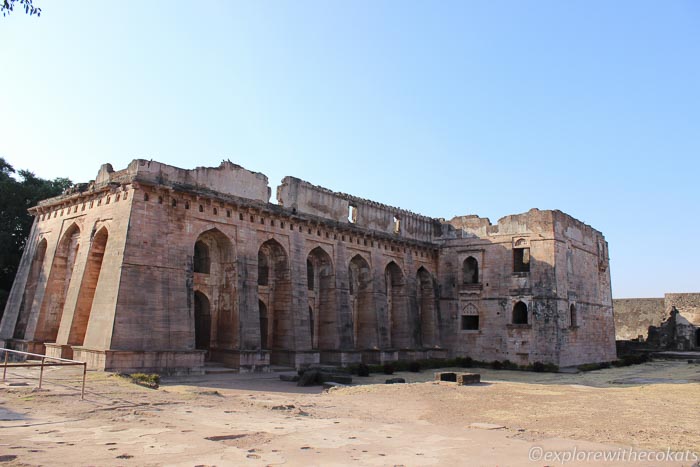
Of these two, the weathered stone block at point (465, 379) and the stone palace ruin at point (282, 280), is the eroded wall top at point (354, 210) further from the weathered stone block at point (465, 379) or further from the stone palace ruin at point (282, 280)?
the weathered stone block at point (465, 379)

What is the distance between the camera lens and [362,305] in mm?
28172

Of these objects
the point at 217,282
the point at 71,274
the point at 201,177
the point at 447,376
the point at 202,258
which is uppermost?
the point at 201,177

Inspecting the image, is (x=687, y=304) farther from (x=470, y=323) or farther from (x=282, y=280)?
(x=282, y=280)

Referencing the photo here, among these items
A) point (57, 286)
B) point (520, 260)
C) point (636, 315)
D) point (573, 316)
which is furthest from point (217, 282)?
point (636, 315)

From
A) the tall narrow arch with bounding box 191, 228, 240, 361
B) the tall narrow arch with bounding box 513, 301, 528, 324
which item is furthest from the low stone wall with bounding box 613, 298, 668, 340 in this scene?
the tall narrow arch with bounding box 191, 228, 240, 361

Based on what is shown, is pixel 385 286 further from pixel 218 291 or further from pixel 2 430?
pixel 2 430

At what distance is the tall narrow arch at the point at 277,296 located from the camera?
75.9 feet

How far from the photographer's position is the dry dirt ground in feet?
24.8

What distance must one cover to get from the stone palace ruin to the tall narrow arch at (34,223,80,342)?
5cm

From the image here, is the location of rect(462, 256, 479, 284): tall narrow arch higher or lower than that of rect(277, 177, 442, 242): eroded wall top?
lower

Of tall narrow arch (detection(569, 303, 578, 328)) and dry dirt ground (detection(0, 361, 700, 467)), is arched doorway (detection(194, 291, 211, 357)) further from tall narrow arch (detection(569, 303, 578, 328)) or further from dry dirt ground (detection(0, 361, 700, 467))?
tall narrow arch (detection(569, 303, 578, 328))

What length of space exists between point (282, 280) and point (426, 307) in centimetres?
1107

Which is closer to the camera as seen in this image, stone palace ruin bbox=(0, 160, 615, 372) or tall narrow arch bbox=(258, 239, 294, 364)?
stone palace ruin bbox=(0, 160, 615, 372)

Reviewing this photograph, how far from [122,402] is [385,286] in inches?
747
